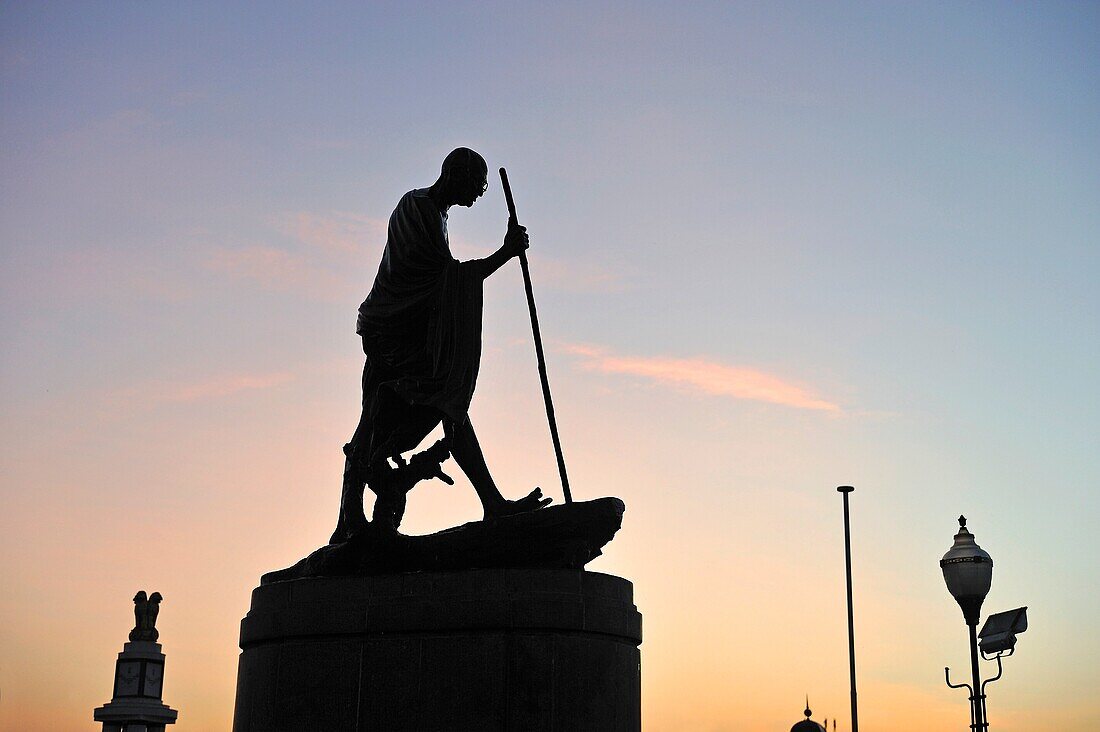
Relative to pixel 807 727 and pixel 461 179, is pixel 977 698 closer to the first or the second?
pixel 461 179

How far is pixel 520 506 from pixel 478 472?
1.86 ft

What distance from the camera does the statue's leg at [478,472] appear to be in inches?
462

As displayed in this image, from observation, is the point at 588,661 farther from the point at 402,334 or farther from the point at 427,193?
the point at 427,193

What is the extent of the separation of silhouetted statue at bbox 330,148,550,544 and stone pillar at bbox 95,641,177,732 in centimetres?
2652

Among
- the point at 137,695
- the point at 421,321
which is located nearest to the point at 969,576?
the point at 421,321

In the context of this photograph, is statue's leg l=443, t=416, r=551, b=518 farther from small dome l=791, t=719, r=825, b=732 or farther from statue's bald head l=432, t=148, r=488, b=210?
small dome l=791, t=719, r=825, b=732

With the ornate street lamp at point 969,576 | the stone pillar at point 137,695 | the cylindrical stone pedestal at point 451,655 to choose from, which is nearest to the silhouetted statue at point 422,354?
the cylindrical stone pedestal at point 451,655

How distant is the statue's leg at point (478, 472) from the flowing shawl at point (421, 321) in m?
0.27

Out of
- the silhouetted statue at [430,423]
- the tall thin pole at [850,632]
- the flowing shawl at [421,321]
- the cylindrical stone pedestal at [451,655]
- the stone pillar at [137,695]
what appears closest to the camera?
the cylindrical stone pedestal at [451,655]

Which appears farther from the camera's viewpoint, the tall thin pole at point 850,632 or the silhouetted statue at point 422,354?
the tall thin pole at point 850,632

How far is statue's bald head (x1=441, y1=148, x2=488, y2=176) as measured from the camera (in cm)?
1242

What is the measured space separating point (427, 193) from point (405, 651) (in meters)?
4.58

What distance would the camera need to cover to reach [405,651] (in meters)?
10.4

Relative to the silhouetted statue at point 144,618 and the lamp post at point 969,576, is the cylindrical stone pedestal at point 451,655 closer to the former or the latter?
Result: the lamp post at point 969,576
